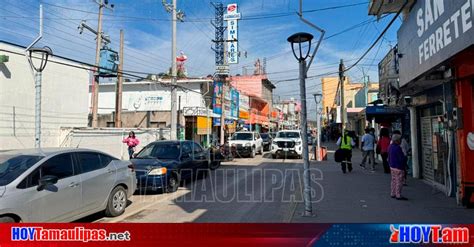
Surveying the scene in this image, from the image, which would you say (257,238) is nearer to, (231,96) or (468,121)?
(468,121)

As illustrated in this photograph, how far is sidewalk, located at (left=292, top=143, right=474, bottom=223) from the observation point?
730 centimetres

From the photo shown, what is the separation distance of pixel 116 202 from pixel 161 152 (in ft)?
14.4

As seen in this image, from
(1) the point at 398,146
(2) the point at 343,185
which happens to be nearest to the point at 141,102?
(2) the point at 343,185

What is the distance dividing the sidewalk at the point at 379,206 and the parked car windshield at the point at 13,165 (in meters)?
5.00

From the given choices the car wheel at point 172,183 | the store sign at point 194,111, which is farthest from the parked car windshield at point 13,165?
the store sign at point 194,111

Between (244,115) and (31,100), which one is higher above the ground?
(244,115)

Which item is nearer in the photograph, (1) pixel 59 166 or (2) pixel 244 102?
(1) pixel 59 166

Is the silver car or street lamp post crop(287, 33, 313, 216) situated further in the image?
street lamp post crop(287, 33, 313, 216)

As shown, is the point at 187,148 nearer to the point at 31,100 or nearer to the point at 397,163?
the point at 397,163

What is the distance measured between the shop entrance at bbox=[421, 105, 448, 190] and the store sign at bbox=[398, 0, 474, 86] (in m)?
1.44

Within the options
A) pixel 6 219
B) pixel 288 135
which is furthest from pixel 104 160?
pixel 288 135

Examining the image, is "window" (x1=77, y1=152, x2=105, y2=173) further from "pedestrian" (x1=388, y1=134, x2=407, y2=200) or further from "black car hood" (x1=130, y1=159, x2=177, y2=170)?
"pedestrian" (x1=388, y1=134, x2=407, y2=200)

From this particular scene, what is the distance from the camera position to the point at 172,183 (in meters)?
11.0

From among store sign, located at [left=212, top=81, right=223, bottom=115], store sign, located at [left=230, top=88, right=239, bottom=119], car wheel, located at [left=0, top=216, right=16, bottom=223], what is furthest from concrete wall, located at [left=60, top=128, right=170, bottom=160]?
store sign, located at [left=230, top=88, right=239, bottom=119]
